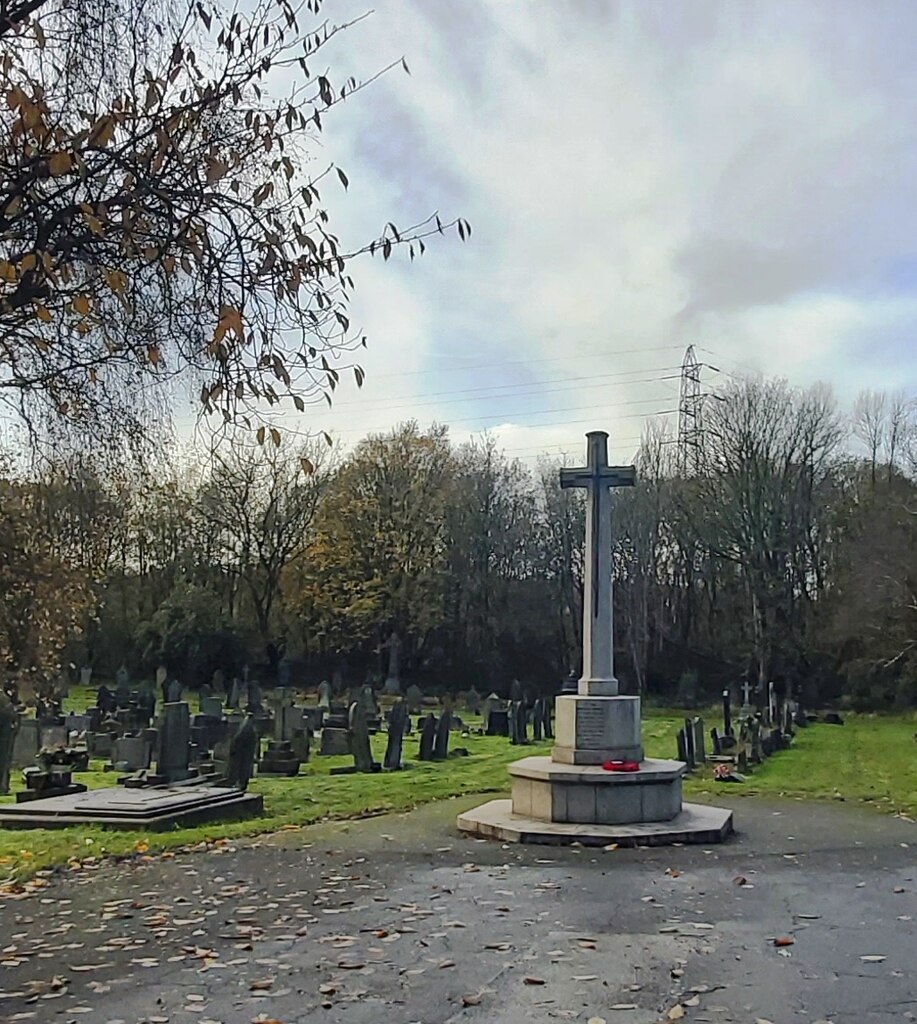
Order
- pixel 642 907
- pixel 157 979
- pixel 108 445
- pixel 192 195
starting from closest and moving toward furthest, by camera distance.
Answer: pixel 192 195, pixel 157 979, pixel 642 907, pixel 108 445

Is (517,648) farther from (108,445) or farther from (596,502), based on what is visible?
(108,445)

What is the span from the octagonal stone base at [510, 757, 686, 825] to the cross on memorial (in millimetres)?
1268

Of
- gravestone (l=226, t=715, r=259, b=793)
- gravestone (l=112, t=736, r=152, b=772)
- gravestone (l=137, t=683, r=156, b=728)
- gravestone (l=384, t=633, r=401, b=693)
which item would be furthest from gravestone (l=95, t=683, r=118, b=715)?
gravestone (l=384, t=633, r=401, b=693)

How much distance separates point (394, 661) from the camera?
43562mm

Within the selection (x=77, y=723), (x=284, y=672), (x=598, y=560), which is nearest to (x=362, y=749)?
(x=598, y=560)

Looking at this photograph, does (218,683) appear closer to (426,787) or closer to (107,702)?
(107,702)

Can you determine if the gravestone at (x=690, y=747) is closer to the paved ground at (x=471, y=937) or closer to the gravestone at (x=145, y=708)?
the paved ground at (x=471, y=937)

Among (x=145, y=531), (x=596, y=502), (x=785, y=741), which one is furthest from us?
(x=145, y=531)

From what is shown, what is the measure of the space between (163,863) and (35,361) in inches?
180

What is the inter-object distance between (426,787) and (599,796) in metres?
5.23

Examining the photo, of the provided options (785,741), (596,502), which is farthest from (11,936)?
(785,741)

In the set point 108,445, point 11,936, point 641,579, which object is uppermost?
point 641,579

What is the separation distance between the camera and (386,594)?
1730 inches

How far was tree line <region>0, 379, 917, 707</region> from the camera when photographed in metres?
40.2
